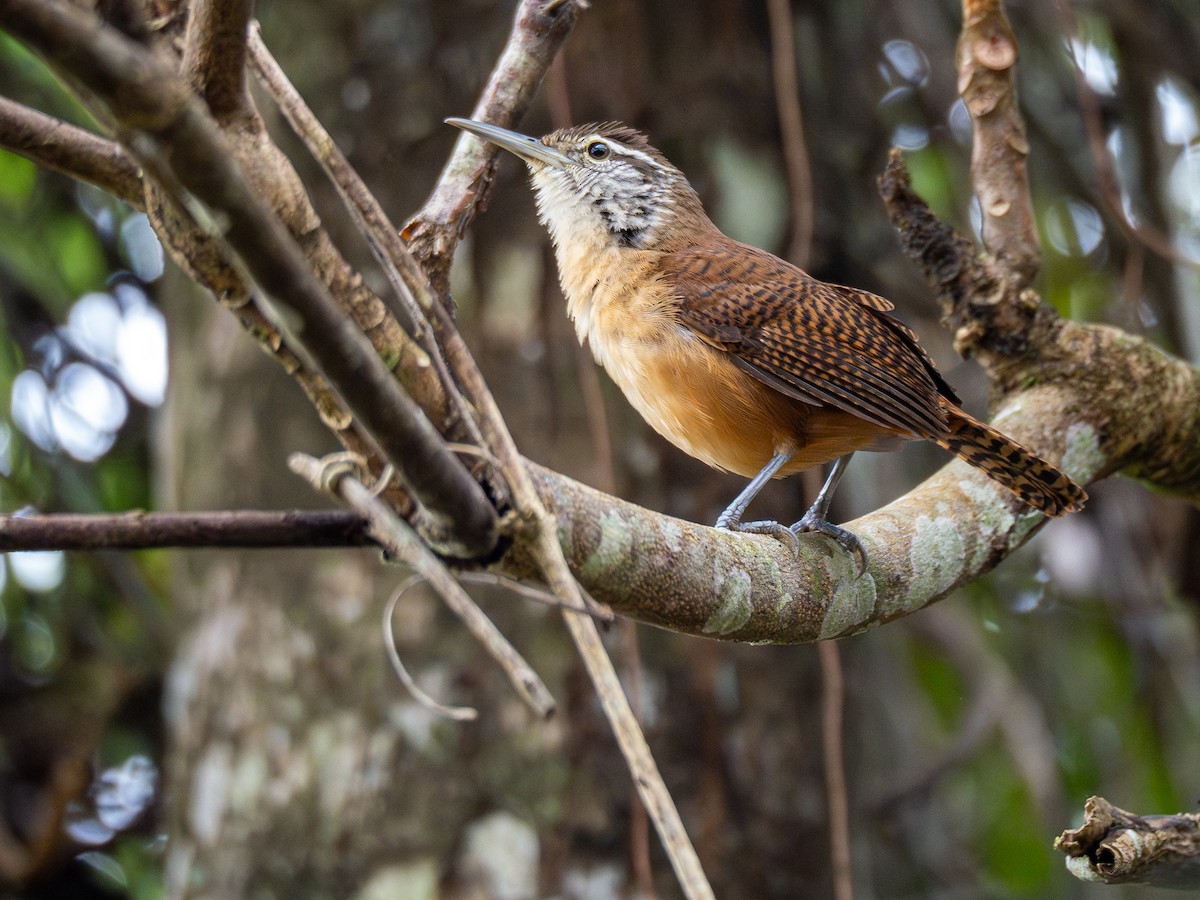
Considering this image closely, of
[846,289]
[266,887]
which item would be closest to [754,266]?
[846,289]

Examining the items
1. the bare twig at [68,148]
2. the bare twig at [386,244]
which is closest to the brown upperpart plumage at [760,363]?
the bare twig at [68,148]

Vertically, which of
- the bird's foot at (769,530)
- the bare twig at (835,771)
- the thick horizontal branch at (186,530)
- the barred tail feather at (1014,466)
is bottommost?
the bare twig at (835,771)

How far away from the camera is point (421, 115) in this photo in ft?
12.4

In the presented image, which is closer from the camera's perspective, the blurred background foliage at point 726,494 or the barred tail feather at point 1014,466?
the barred tail feather at point 1014,466

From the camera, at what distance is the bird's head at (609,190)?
10.3 ft

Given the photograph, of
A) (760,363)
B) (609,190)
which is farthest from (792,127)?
(760,363)

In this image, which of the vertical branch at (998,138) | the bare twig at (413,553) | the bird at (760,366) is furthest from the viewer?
the vertical branch at (998,138)

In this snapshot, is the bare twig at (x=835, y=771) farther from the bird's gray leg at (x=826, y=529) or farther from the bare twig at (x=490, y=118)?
the bare twig at (x=490, y=118)

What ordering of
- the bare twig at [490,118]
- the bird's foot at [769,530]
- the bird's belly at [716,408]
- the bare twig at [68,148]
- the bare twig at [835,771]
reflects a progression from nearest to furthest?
the bare twig at [68,148], the bare twig at [490,118], the bird's foot at [769,530], the bird's belly at [716,408], the bare twig at [835,771]

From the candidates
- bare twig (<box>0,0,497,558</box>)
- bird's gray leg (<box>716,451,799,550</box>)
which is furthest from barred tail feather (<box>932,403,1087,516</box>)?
bare twig (<box>0,0,497,558</box>)

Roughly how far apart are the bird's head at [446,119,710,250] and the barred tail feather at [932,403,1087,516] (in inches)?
37.0

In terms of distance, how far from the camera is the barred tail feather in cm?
245

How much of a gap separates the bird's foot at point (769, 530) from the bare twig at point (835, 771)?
0.77 m

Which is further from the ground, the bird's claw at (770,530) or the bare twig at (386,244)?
the bare twig at (386,244)
